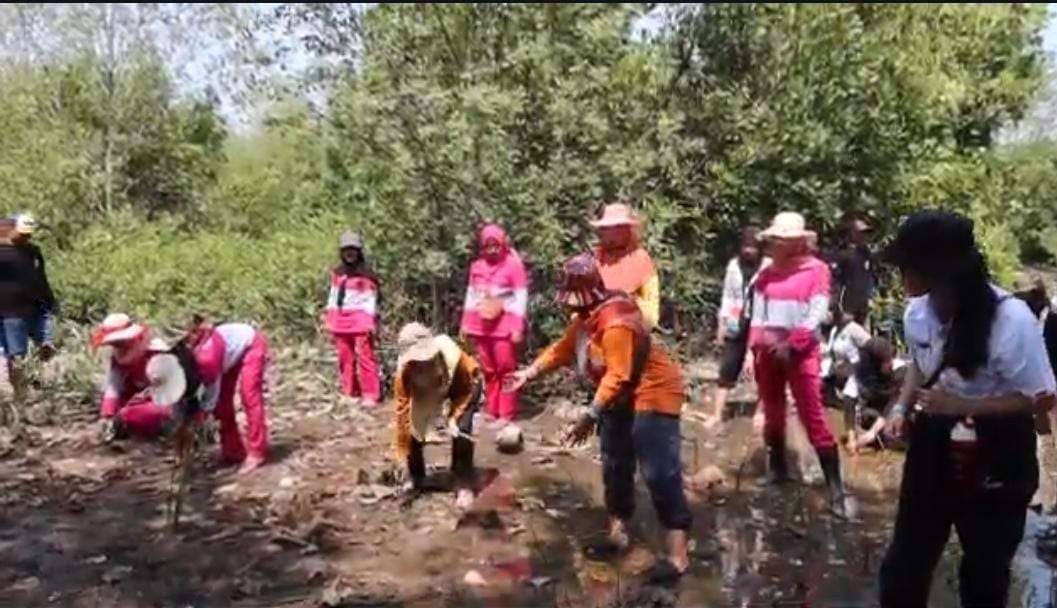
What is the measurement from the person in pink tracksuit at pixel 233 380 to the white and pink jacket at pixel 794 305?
3.18 meters

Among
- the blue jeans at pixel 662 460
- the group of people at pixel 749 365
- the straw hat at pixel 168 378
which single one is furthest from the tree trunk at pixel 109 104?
the blue jeans at pixel 662 460

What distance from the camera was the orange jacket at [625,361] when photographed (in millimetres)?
5023

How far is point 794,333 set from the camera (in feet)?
21.1

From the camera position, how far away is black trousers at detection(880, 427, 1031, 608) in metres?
3.45

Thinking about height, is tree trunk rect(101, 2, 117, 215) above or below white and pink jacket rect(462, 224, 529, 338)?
above

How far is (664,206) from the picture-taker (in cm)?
1076

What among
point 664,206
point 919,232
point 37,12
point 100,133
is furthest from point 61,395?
point 37,12

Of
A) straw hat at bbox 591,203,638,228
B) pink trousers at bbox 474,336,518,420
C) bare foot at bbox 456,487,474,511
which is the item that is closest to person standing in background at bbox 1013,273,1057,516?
straw hat at bbox 591,203,638,228

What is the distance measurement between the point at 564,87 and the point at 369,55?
1931 millimetres

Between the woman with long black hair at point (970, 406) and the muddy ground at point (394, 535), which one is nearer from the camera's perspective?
the woman with long black hair at point (970, 406)

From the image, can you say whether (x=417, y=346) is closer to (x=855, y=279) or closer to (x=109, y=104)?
(x=855, y=279)

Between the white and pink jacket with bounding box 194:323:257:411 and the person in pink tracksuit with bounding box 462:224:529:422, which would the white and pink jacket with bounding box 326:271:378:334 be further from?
the white and pink jacket with bounding box 194:323:257:411

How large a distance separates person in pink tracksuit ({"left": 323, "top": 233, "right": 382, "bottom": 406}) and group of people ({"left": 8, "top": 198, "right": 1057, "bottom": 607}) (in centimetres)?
2

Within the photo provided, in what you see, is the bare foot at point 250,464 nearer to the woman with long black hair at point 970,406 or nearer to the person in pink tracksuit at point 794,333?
the person in pink tracksuit at point 794,333
